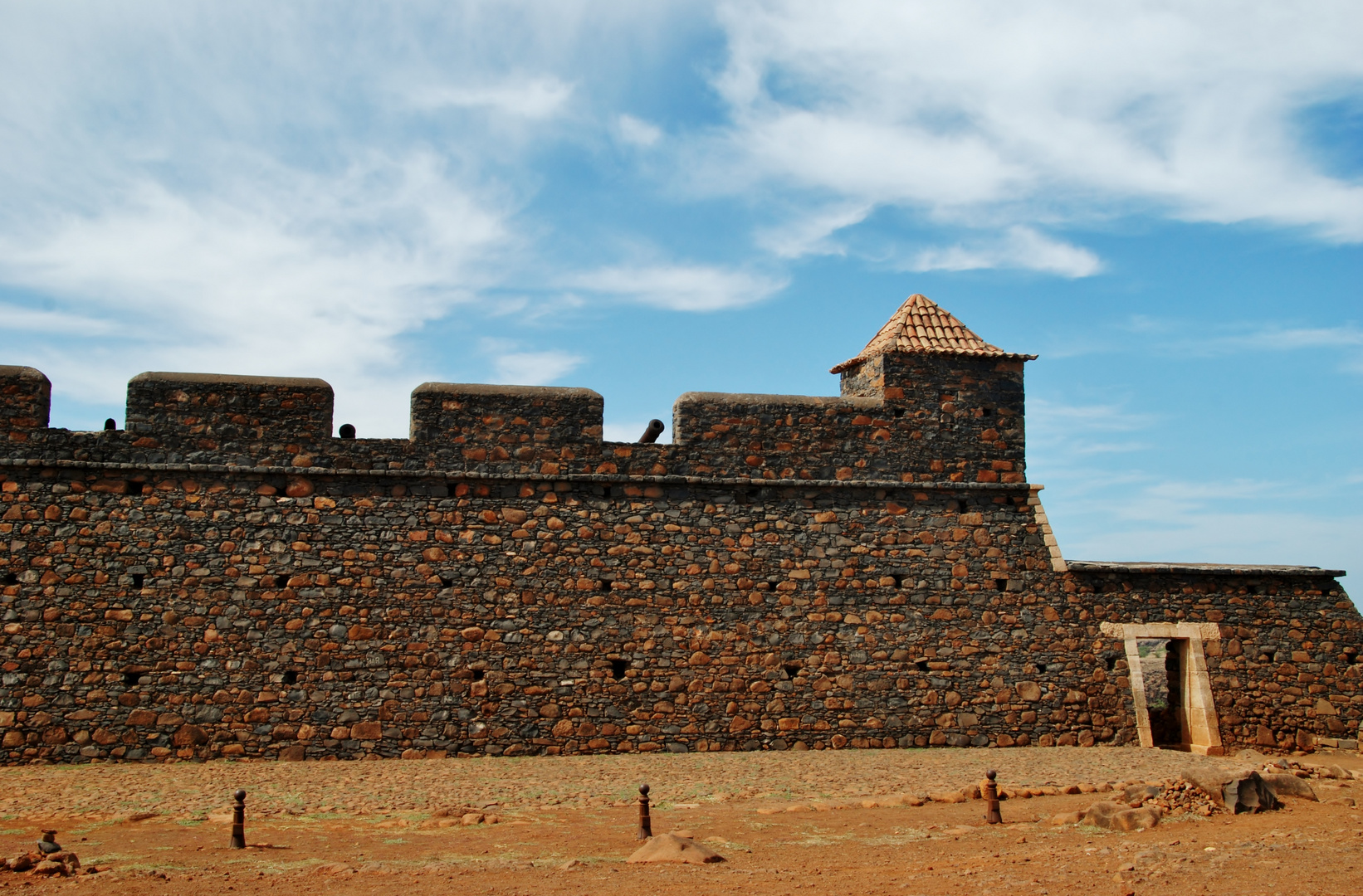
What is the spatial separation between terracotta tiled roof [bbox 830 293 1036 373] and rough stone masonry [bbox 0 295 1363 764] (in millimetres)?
65

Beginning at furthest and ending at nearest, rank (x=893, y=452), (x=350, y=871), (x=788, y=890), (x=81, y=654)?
(x=893, y=452)
(x=81, y=654)
(x=350, y=871)
(x=788, y=890)

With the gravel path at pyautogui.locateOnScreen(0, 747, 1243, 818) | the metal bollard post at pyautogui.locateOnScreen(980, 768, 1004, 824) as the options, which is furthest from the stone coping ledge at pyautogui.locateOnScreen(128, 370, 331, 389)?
the metal bollard post at pyautogui.locateOnScreen(980, 768, 1004, 824)

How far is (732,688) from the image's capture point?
12.3 m

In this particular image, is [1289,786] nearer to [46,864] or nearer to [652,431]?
[652,431]

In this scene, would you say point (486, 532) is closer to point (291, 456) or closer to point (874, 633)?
point (291, 456)

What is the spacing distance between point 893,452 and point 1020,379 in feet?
6.51

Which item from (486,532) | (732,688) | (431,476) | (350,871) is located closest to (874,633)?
(732,688)

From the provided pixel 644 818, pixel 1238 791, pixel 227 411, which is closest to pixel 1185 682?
pixel 1238 791

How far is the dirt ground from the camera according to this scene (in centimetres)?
672

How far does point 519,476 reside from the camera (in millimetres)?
12414

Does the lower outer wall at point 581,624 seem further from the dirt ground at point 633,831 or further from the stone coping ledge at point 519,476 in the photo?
the dirt ground at point 633,831

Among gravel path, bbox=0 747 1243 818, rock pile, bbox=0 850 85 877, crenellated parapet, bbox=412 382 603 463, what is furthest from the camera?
crenellated parapet, bbox=412 382 603 463

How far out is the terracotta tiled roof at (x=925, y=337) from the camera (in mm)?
13578

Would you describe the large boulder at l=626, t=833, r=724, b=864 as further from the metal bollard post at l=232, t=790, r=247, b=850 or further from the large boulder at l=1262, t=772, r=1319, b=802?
the large boulder at l=1262, t=772, r=1319, b=802
